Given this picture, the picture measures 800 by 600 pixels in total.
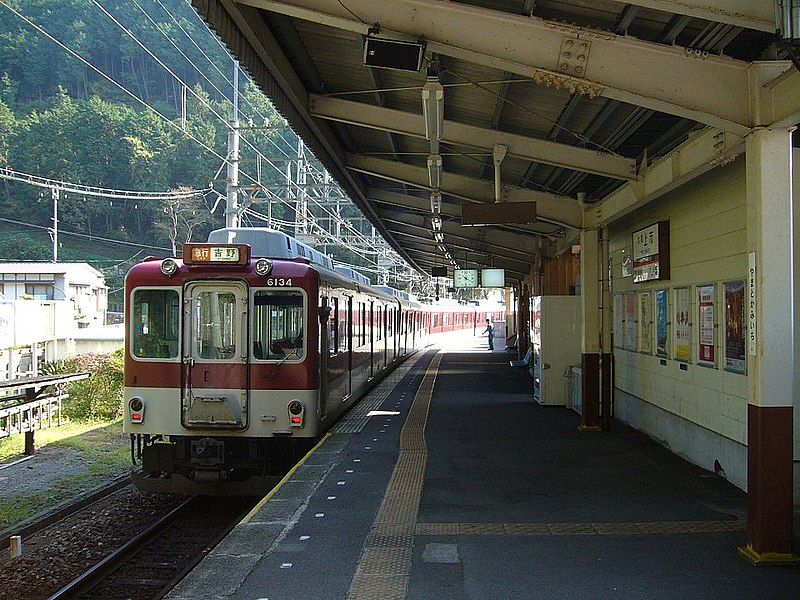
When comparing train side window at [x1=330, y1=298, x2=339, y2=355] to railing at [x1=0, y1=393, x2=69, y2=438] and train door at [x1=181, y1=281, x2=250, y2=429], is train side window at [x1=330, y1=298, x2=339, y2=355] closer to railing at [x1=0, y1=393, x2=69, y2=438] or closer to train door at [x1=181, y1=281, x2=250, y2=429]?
train door at [x1=181, y1=281, x2=250, y2=429]

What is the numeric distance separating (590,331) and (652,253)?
1.64 meters

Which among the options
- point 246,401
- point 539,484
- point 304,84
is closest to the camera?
point 539,484

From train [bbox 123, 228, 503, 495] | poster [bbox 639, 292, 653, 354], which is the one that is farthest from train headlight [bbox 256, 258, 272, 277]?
poster [bbox 639, 292, 653, 354]

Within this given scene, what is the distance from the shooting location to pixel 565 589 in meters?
4.86

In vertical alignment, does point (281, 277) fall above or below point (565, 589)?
above

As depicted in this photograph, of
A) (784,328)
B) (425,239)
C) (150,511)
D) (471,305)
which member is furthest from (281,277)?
(471,305)

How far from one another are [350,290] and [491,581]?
7.08 meters

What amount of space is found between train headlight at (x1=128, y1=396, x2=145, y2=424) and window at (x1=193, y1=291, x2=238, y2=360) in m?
0.82

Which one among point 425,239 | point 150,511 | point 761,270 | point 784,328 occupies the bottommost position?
point 150,511

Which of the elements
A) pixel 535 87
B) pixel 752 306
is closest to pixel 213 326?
pixel 535 87

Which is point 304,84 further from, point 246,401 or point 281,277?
point 246,401

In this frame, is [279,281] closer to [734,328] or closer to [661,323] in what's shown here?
[734,328]

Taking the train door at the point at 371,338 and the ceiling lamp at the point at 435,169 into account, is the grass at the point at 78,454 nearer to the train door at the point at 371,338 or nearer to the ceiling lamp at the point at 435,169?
the train door at the point at 371,338

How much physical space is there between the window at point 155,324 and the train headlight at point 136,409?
454 millimetres
